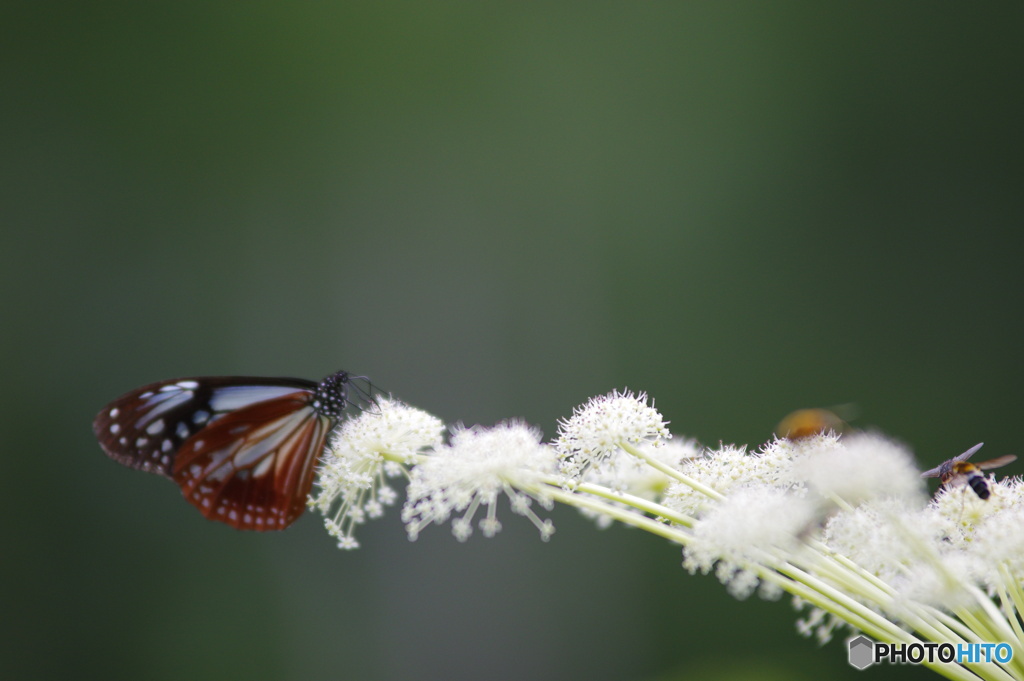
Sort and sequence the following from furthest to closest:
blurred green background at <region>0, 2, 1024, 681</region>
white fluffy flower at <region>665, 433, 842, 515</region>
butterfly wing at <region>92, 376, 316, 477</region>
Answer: blurred green background at <region>0, 2, 1024, 681</region>
butterfly wing at <region>92, 376, 316, 477</region>
white fluffy flower at <region>665, 433, 842, 515</region>

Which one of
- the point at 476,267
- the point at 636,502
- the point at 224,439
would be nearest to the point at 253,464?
the point at 224,439

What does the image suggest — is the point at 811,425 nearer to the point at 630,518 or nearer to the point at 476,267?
the point at 630,518

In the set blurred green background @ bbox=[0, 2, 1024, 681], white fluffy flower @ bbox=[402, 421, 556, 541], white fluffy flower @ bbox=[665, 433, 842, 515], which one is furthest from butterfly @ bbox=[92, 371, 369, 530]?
blurred green background @ bbox=[0, 2, 1024, 681]

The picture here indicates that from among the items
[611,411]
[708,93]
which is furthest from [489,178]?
[611,411]

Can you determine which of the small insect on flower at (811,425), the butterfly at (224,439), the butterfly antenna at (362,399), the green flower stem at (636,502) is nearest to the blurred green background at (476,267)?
the butterfly antenna at (362,399)

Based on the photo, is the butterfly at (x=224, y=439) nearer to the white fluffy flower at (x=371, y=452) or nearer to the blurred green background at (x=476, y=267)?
the white fluffy flower at (x=371, y=452)

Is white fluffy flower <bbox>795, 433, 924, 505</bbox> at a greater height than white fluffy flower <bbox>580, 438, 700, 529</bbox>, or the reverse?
white fluffy flower <bbox>580, 438, 700, 529</bbox>

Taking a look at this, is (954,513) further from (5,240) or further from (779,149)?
(5,240)

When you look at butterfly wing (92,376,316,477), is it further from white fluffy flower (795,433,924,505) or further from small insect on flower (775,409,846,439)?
white fluffy flower (795,433,924,505)
